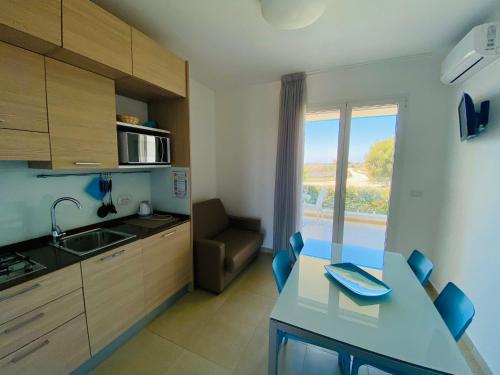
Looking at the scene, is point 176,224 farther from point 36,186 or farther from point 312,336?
point 312,336

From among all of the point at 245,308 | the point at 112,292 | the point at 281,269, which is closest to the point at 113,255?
the point at 112,292

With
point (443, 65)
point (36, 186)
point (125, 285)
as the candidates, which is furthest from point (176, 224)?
point (443, 65)

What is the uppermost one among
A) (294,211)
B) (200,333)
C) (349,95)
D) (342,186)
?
(349,95)

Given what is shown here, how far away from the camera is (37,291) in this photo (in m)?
1.19

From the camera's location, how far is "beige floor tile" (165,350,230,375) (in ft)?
5.08

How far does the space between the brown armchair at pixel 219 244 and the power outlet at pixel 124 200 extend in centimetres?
80

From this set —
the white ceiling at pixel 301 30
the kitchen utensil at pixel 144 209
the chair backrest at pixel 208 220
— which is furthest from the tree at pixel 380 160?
the kitchen utensil at pixel 144 209

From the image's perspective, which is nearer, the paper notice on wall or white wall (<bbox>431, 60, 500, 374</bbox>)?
white wall (<bbox>431, 60, 500, 374</bbox>)

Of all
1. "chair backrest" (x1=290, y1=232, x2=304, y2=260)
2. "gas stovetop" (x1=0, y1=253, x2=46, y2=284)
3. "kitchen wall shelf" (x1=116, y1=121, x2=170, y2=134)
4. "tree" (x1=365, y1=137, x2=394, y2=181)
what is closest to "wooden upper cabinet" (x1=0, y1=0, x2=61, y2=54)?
"kitchen wall shelf" (x1=116, y1=121, x2=170, y2=134)

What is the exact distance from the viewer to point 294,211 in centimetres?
310

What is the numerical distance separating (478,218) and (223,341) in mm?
2452

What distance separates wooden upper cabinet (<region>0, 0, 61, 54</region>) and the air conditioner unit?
295 centimetres

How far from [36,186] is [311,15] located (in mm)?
2499

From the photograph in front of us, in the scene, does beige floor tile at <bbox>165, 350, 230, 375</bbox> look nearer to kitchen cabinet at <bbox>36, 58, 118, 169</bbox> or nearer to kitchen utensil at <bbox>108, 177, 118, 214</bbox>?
kitchen utensil at <bbox>108, 177, 118, 214</bbox>
